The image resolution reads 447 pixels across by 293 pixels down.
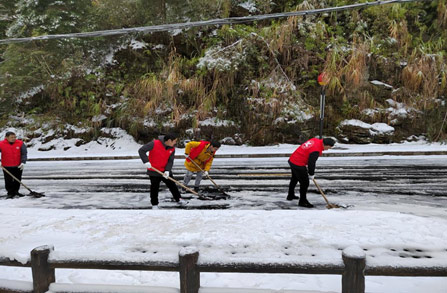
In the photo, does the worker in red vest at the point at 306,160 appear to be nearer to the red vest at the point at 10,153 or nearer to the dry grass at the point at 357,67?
the red vest at the point at 10,153

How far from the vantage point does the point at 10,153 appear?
23.4 feet

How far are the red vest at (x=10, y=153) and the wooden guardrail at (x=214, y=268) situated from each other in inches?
225

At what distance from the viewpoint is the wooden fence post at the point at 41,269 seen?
2.51 metres

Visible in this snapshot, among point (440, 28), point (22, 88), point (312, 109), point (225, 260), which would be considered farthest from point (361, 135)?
point (22, 88)

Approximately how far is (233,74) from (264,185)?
31.4 feet

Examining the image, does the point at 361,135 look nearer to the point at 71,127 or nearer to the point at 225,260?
the point at 225,260

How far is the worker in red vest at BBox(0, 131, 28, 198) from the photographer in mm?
7066

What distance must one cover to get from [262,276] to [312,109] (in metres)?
13.3

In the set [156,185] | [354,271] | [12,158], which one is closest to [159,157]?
[156,185]

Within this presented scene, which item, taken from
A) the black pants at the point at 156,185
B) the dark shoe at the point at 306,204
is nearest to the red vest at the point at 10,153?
the black pants at the point at 156,185

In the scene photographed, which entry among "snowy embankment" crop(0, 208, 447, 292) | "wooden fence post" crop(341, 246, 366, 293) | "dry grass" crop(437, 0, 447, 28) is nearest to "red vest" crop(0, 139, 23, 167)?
"snowy embankment" crop(0, 208, 447, 292)

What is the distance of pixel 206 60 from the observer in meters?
15.6

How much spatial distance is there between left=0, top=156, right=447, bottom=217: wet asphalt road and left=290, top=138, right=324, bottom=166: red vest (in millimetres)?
1034

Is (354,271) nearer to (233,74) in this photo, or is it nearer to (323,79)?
(323,79)
